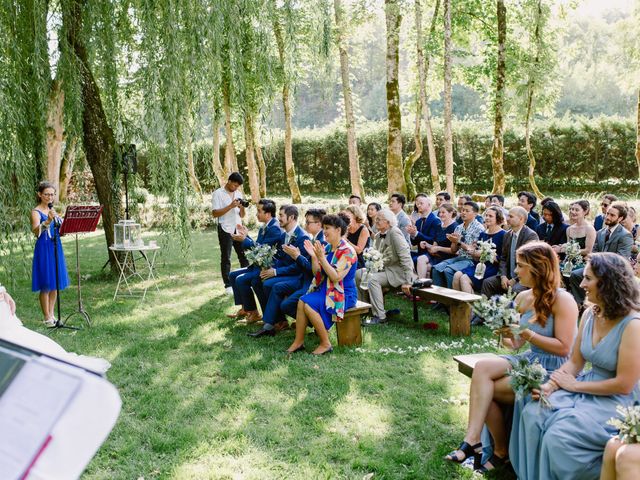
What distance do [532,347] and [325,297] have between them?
2.72 m

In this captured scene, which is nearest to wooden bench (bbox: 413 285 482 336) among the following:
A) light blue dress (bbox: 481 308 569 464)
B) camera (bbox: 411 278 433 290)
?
camera (bbox: 411 278 433 290)

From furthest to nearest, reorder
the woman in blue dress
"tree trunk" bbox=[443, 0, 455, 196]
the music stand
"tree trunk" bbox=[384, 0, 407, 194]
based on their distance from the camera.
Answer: "tree trunk" bbox=[384, 0, 407, 194] < "tree trunk" bbox=[443, 0, 455, 196] < the woman in blue dress < the music stand

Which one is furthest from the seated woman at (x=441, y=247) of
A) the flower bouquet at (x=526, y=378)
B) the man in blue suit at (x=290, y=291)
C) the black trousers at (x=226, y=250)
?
the flower bouquet at (x=526, y=378)

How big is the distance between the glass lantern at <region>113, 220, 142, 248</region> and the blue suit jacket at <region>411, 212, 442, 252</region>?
449 cm

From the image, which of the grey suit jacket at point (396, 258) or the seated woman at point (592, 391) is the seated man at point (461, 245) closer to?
the grey suit jacket at point (396, 258)

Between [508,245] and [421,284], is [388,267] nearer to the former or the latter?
[421,284]

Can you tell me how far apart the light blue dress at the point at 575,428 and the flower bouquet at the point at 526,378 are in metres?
0.07

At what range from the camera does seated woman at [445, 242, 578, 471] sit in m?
3.56

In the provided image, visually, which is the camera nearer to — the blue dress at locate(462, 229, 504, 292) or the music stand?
the blue dress at locate(462, 229, 504, 292)

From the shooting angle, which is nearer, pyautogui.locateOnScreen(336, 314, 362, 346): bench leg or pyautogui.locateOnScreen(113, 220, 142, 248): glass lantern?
pyautogui.locateOnScreen(336, 314, 362, 346): bench leg

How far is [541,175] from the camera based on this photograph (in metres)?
25.4

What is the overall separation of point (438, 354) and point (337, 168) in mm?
25124

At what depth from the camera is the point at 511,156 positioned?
2550 centimetres

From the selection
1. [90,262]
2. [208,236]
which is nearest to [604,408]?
[90,262]
